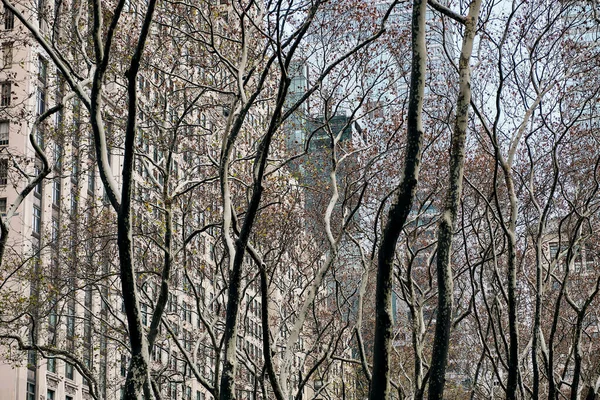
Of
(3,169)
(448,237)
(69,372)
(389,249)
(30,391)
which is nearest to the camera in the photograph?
(389,249)

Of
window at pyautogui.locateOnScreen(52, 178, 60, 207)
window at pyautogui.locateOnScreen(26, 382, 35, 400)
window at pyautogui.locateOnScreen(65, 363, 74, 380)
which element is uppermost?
window at pyautogui.locateOnScreen(52, 178, 60, 207)

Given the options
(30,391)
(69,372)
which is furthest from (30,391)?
(69,372)

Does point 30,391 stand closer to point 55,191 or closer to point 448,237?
point 55,191

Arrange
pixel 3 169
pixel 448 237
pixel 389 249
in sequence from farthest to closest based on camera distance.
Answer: pixel 3 169 < pixel 448 237 < pixel 389 249

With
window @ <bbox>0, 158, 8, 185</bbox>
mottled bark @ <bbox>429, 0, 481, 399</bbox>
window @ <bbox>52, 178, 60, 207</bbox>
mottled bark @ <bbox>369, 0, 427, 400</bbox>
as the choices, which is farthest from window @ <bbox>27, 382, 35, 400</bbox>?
mottled bark @ <bbox>369, 0, 427, 400</bbox>

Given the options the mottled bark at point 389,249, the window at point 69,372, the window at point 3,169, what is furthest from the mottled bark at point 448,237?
the window at point 69,372

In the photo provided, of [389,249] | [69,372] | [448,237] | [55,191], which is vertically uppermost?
[55,191]

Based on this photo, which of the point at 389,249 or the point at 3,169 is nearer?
the point at 389,249

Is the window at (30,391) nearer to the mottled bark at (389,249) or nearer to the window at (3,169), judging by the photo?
the window at (3,169)

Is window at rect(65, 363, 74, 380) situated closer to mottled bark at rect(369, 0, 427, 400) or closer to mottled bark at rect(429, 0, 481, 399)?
mottled bark at rect(429, 0, 481, 399)

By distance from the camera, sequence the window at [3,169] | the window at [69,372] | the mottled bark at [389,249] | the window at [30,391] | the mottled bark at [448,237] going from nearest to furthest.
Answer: the mottled bark at [389,249]
the mottled bark at [448,237]
the window at [3,169]
the window at [30,391]
the window at [69,372]

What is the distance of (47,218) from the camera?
40469 millimetres

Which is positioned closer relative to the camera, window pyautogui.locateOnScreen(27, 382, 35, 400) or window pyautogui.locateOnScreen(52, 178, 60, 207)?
window pyautogui.locateOnScreen(27, 382, 35, 400)

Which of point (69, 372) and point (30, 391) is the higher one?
point (69, 372)
